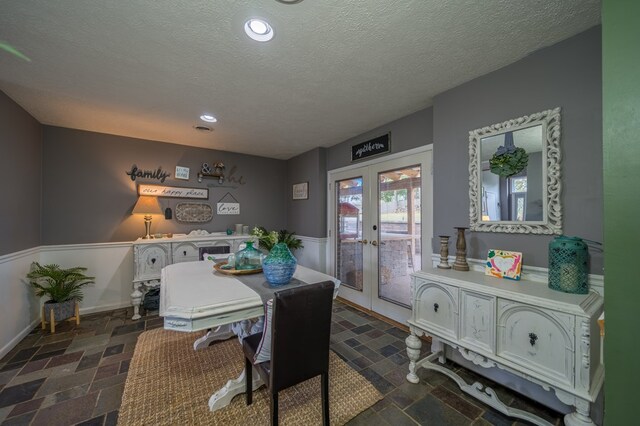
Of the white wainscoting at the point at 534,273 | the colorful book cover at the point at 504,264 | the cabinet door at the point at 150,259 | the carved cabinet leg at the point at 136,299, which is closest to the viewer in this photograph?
the white wainscoting at the point at 534,273

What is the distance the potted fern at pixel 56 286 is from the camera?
108 inches

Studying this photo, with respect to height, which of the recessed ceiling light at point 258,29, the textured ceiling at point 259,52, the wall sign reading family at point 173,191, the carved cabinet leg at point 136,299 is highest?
the recessed ceiling light at point 258,29

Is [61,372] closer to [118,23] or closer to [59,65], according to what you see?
[59,65]

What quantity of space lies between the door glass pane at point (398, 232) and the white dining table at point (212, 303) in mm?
1437

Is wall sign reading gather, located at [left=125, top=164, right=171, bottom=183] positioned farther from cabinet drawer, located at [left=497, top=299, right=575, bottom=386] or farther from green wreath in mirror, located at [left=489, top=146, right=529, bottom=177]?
cabinet drawer, located at [left=497, top=299, right=575, bottom=386]

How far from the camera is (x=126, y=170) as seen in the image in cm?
358

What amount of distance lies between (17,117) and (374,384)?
14.6ft

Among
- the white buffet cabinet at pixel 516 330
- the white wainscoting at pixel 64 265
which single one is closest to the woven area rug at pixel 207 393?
the white buffet cabinet at pixel 516 330

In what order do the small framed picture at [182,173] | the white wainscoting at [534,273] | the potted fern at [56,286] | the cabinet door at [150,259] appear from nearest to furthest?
the white wainscoting at [534,273], the potted fern at [56,286], the cabinet door at [150,259], the small framed picture at [182,173]

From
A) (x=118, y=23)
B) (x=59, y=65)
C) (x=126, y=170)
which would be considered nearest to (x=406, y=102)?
(x=118, y=23)

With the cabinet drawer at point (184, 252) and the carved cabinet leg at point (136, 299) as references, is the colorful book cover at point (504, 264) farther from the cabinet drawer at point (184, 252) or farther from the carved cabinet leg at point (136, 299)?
the carved cabinet leg at point (136, 299)

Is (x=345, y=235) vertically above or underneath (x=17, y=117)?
underneath

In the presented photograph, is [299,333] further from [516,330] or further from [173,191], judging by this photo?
[173,191]

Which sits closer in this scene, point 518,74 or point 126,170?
point 518,74
